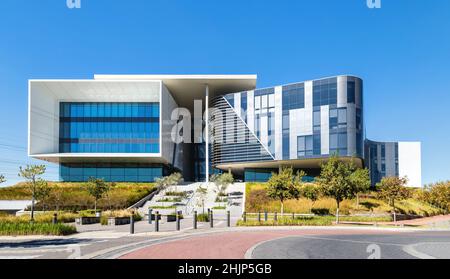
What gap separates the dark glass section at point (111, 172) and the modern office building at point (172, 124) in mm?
168

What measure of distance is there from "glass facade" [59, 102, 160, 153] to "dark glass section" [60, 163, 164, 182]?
10.3 feet

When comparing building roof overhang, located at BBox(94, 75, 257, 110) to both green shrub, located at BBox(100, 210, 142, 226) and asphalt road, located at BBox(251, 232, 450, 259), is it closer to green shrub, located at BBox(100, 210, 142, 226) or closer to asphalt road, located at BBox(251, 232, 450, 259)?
green shrub, located at BBox(100, 210, 142, 226)

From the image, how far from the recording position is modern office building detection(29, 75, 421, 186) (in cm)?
5673

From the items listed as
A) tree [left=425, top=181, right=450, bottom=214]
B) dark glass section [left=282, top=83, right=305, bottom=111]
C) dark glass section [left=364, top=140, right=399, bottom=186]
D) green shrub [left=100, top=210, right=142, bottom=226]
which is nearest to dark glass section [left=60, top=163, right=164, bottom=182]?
dark glass section [left=282, top=83, right=305, bottom=111]

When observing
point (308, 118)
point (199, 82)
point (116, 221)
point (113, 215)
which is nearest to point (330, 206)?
point (308, 118)

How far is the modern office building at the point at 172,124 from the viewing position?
2234 inches

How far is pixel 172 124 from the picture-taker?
7181cm

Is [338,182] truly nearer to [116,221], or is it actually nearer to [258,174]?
[116,221]

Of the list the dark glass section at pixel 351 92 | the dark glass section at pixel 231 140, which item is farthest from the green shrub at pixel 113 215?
the dark glass section at pixel 351 92

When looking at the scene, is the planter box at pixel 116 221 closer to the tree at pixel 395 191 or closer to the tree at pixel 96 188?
the tree at pixel 96 188

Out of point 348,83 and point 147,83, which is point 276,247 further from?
point 147,83
